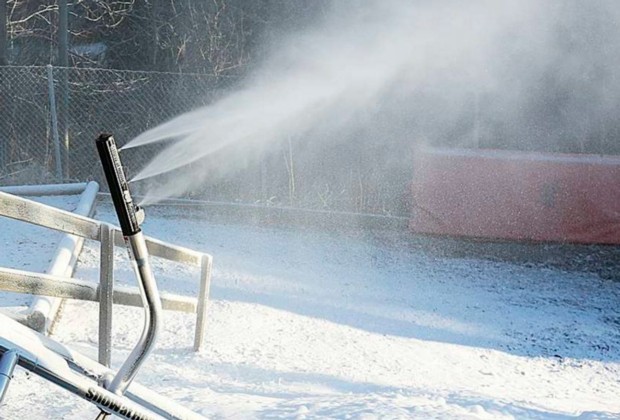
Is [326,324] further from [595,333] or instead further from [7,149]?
[7,149]

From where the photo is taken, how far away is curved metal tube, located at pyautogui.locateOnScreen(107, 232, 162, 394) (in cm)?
239

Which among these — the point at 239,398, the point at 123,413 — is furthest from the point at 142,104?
the point at 123,413

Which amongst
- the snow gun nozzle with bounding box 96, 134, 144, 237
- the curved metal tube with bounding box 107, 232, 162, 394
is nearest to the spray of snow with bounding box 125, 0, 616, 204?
the curved metal tube with bounding box 107, 232, 162, 394

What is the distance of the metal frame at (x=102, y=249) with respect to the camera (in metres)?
4.32

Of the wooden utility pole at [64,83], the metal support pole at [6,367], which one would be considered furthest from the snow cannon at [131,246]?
the wooden utility pole at [64,83]

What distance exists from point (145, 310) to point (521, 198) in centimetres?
919

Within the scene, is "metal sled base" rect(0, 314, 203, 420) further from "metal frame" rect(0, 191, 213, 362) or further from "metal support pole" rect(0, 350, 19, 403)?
"metal frame" rect(0, 191, 213, 362)

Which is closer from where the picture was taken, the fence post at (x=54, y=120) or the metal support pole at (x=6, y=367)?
the metal support pole at (x=6, y=367)

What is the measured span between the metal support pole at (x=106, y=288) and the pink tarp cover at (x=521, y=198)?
6646mm

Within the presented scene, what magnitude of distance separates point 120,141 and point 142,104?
0.87 m

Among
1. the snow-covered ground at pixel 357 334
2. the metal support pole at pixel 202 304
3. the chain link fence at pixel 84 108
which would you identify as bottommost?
the snow-covered ground at pixel 357 334

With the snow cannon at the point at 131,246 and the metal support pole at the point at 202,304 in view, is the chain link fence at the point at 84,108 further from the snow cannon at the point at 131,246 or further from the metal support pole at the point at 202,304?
the snow cannon at the point at 131,246

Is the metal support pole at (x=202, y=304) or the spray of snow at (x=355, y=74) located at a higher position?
the spray of snow at (x=355, y=74)

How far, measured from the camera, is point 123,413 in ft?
8.11
